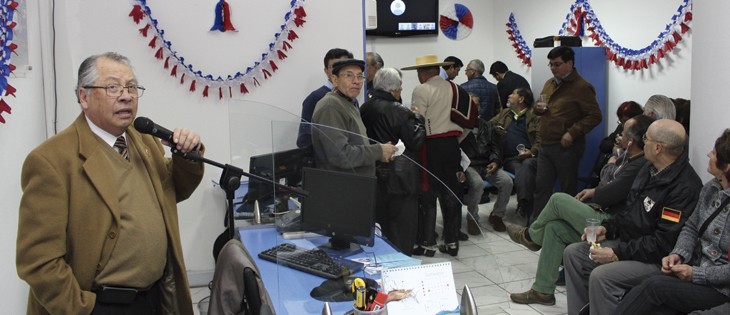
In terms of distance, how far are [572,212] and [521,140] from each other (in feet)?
9.65

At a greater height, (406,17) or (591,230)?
(406,17)

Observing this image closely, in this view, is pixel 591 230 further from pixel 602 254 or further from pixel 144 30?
pixel 144 30

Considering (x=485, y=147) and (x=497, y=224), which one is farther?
(x=485, y=147)

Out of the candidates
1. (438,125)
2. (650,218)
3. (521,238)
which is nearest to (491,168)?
(438,125)

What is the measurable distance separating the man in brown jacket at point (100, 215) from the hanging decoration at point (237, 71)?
2302 mm

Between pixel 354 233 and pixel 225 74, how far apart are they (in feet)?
8.10

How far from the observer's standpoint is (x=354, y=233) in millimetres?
2492

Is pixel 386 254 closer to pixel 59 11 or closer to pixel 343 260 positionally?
pixel 343 260

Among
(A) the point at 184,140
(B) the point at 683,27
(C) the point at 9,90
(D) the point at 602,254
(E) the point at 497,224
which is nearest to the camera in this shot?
(A) the point at 184,140

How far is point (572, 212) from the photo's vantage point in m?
4.15

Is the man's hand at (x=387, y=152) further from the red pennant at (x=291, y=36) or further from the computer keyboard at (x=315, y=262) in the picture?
the red pennant at (x=291, y=36)

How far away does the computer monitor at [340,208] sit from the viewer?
248cm

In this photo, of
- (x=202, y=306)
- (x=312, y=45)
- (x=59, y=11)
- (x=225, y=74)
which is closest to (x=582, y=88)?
(x=312, y=45)

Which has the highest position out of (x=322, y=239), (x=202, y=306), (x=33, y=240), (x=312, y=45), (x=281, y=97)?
(x=312, y=45)
